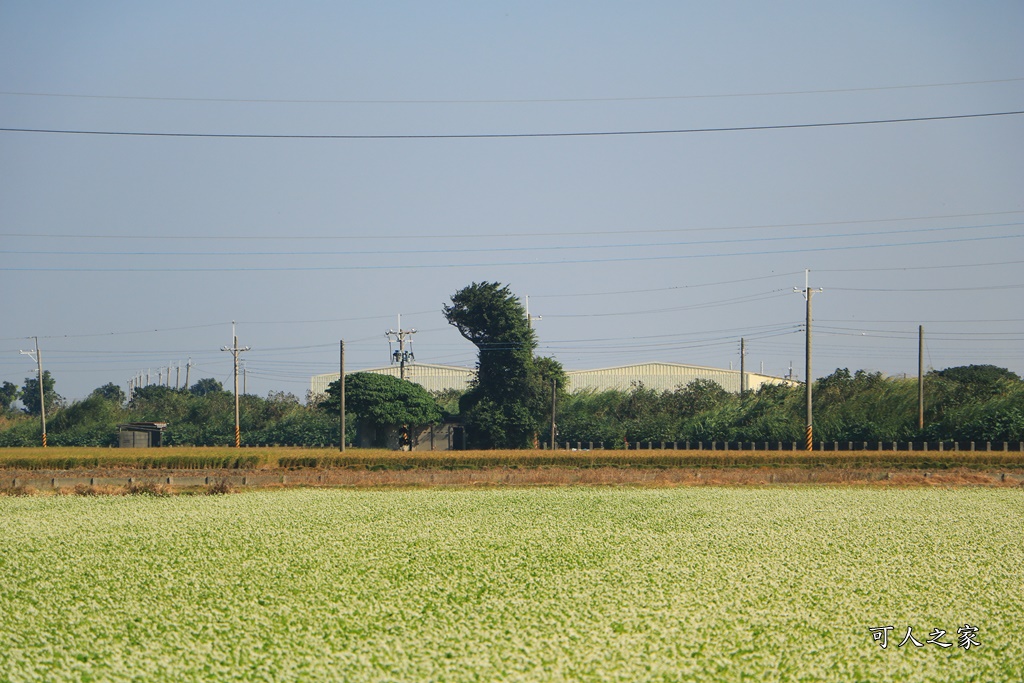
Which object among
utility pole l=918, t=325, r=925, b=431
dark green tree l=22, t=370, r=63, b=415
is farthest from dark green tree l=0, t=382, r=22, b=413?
utility pole l=918, t=325, r=925, b=431

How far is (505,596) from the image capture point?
524 inches

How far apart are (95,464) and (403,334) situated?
37.7 meters

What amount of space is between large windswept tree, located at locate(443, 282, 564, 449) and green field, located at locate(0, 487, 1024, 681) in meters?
32.4

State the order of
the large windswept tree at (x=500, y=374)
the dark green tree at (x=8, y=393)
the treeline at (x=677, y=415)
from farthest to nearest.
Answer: the dark green tree at (x=8, y=393), the large windswept tree at (x=500, y=374), the treeline at (x=677, y=415)

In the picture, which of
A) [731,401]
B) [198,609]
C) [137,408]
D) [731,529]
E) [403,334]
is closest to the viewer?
[198,609]

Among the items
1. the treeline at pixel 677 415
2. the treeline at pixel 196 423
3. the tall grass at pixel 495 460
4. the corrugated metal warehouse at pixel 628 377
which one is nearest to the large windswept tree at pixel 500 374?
the treeline at pixel 677 415

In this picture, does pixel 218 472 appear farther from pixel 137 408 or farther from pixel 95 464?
pixel 137 408

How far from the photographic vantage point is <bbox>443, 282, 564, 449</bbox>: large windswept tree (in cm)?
5584

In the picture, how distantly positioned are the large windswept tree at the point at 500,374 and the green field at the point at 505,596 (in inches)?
1275

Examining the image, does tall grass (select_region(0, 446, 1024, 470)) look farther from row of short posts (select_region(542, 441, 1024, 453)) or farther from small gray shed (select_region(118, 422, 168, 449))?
small gray shed (select_region(118, 422, 168, 449))

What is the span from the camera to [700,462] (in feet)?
124

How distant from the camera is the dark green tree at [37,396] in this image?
11200 centimetres

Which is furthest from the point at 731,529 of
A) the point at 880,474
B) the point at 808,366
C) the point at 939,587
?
the point at 808,366

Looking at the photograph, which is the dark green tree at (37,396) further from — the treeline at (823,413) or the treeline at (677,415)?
the treeline at (823,413)
